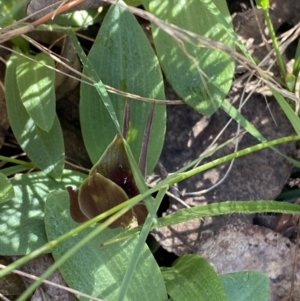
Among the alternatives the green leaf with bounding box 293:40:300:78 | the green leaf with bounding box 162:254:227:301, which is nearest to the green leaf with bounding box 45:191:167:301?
the green leaf with bounding box 162:254:227:301

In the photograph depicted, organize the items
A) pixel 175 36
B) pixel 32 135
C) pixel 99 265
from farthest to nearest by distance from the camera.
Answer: pixel 32 135, pixel 99 265, pixel 175 36

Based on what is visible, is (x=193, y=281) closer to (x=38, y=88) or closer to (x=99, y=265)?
(x=99, y=265)

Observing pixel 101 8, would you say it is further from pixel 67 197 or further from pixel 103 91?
pixel 67 197

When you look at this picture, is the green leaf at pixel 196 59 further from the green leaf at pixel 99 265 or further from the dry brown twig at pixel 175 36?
the green leaf at pixel 99 265

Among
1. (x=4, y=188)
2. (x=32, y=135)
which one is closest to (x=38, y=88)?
(x=32, y=135)

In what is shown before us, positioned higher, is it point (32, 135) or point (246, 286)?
point (32, 135)

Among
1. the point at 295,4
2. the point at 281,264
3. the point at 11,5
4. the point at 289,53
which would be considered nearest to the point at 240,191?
the point at 281,264
